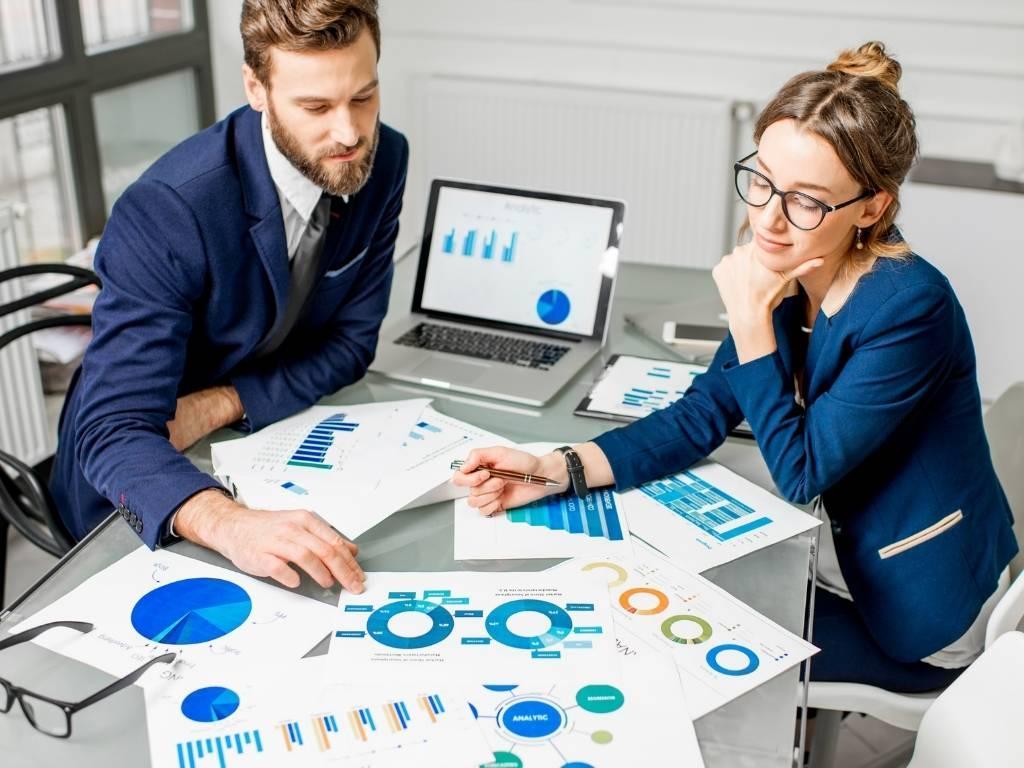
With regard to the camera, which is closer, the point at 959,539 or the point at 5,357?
the point at 959,539

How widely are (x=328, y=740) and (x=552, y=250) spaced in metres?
1.16

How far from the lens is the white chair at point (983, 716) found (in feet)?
3.94

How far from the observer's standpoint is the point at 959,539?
61.1 inches

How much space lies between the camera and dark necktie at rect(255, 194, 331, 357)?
1750mm

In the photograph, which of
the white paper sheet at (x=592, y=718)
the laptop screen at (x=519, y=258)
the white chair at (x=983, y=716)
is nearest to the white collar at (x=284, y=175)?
the laptop screen at (x=519, y=258)

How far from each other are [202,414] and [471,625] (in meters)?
0.64

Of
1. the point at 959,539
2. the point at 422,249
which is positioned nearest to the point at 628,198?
the point at 422,249

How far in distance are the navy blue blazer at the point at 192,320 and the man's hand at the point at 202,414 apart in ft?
0.11

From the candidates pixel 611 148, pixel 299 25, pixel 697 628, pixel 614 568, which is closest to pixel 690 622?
pixel 697 628

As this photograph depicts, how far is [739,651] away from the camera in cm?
123

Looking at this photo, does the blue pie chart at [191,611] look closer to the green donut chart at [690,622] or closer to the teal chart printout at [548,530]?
the teal chart printout at [548,530]

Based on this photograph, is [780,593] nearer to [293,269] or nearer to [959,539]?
[959,539]

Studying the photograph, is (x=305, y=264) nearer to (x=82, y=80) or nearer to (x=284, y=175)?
(x=284, y=175)

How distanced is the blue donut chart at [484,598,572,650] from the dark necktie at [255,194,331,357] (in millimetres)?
699
